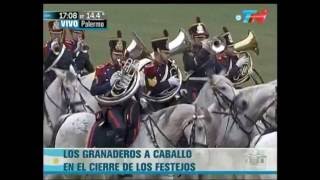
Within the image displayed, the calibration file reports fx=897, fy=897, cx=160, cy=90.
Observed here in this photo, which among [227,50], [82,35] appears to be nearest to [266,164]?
[227,50]

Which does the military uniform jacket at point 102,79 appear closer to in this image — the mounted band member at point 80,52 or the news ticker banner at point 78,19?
the mounted band member at point 80,52

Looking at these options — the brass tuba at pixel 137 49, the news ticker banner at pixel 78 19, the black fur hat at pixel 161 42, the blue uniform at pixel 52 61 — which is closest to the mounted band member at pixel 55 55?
the blue uniform at pixel 52 61

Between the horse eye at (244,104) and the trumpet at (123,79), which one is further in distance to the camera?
the horse eye at (244,104)

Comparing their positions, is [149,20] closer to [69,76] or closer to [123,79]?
[123,79]

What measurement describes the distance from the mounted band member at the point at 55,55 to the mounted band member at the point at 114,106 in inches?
16.7

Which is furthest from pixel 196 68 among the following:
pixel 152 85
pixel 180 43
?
pixel 152 85

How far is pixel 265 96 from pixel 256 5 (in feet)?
3.74

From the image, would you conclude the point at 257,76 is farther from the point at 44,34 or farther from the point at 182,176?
the point at 44,34

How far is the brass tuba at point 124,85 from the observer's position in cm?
1109

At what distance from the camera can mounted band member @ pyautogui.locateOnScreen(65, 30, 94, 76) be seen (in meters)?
11.1

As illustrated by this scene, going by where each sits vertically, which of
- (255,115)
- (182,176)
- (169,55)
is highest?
(169,55)

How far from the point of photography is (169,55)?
36.4ft

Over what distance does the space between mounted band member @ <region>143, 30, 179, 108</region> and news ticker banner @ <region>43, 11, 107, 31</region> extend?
2.31 ft

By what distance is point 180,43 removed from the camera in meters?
11.1
